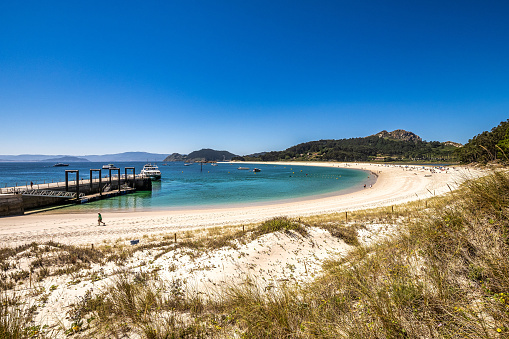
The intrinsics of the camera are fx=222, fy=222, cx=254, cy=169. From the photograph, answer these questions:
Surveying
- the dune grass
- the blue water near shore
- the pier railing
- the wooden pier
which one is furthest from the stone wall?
the dune grass

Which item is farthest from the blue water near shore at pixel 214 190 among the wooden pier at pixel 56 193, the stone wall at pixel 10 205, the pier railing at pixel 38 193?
the stone wall at pixel 10 205

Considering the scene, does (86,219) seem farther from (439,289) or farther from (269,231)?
(439,289)

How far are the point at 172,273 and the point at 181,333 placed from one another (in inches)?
171

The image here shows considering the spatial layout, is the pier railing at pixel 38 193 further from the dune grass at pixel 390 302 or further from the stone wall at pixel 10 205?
the dune grass at pixel 390 302

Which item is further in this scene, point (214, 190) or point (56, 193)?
point (214, 190)

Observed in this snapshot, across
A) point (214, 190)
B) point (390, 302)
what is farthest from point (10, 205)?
point (390, 302)

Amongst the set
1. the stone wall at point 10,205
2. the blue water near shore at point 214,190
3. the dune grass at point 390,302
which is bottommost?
the blue water near shore at point 214,190

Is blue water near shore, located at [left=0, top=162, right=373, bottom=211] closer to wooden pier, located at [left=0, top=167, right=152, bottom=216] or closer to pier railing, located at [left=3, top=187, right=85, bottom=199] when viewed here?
wooden pier, located at [left=0, top=167, right=152, bottom=216]

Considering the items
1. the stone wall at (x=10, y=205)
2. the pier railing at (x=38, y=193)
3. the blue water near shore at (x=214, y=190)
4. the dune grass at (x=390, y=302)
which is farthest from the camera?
the blue water near shore at (x=214, y=190)

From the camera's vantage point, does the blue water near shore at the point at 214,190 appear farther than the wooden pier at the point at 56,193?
Yes

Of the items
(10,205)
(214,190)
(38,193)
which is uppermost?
(38,193)

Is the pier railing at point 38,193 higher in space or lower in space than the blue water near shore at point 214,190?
higher

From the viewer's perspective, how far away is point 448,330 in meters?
2.60

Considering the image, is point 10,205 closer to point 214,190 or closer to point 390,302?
point 214,190
